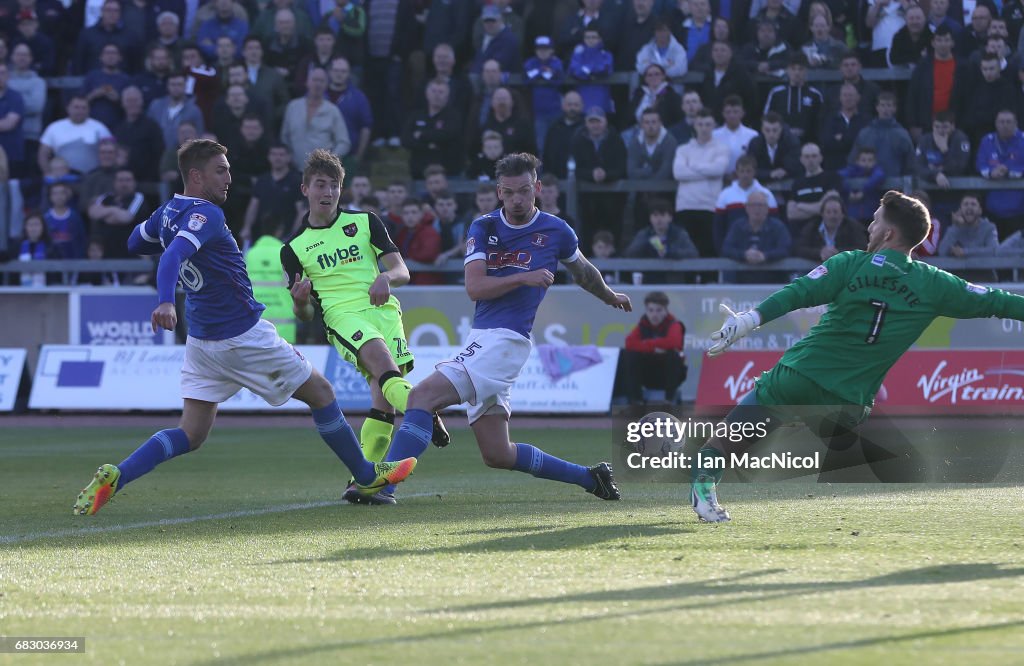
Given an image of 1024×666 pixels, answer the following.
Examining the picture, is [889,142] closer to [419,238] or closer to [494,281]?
[419,238]

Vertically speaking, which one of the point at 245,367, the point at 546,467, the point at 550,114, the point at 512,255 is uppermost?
the point at 550,114

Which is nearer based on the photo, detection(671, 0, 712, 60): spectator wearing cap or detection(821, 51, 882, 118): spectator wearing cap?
detection(821, 51, 882, 118): spectator wearing cap

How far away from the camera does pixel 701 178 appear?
1853cm

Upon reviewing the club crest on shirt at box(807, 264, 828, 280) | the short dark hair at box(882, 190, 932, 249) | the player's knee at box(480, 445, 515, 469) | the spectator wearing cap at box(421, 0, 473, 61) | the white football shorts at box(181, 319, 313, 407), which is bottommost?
the player's knee at box(480, 445, 515, 469)

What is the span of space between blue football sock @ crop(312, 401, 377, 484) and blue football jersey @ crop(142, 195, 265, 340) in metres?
0.68

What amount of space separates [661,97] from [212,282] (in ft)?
38.3

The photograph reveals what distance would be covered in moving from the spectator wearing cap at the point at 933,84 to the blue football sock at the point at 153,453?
1294 cm

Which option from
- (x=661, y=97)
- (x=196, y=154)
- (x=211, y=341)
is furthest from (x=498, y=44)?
(x=211, y=341)

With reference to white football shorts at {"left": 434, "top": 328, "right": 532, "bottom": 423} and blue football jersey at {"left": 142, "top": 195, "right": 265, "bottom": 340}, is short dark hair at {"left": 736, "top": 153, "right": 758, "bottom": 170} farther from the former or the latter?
blue football jersey at {"left": 142, "top": 195, "right": 265, "bottom": 340}

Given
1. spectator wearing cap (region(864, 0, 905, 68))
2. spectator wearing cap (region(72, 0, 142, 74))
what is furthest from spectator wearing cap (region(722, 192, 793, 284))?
spectator wearing cap (region(72, 0, 142, 74))

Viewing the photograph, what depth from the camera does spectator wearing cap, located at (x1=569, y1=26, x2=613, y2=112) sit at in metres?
19.7

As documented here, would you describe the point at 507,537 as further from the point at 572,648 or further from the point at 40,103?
the point at 40,103

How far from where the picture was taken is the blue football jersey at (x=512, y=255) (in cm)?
831

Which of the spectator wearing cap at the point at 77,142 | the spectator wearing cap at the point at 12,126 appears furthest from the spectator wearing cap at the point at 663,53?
the spectator wearing cap at the point at 12,126
